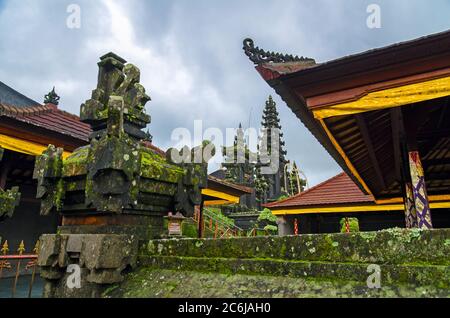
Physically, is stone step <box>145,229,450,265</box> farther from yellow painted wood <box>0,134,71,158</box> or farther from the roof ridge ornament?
yellow painted wood <box>0,134,71,158</box>

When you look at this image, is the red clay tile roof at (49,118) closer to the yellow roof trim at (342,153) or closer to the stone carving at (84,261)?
the yellow roof trim at (342,153)

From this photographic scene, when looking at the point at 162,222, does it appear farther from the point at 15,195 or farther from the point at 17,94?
the point at 17,94

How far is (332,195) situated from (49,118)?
9644 mm

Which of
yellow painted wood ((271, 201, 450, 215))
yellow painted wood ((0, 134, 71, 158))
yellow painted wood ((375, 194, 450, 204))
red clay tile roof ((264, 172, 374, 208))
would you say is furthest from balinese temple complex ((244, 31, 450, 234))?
yellow painted wood ((0, 134, 71, 158))

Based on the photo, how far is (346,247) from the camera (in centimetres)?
179

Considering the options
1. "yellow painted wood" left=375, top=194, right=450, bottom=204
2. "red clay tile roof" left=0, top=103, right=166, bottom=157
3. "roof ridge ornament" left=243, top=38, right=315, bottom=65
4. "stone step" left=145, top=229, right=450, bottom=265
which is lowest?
"stone step" left=145, top=229, right=450, bottom=265

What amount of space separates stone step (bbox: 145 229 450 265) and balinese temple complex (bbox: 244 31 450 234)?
1.59 m

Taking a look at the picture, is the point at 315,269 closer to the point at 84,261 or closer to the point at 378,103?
the point at 84,261

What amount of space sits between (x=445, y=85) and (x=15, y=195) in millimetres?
4800

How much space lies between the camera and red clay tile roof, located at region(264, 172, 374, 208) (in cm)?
1063

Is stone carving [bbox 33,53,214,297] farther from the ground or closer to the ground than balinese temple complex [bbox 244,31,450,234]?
closer to the ground
